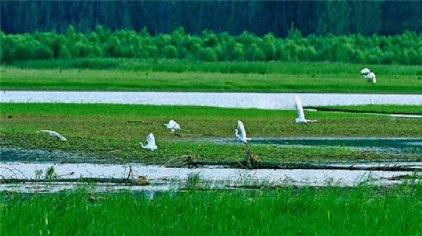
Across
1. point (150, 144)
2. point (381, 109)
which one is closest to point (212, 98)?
point (381, 109)

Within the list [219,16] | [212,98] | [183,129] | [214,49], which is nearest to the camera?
[183,129]

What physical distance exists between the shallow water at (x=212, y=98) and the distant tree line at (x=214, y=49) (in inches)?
793

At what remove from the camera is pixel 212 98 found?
38312mm

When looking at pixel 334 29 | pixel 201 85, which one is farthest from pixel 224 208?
pixel 334 29

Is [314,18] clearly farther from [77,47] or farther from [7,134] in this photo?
[7,134]

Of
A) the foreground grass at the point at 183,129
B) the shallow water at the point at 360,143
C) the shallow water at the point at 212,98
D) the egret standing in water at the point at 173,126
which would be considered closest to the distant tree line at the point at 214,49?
the shallow water at the point at 212,98

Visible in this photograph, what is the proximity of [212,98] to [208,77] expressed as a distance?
32.9 feet

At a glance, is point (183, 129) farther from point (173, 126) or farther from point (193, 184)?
point (193, 184)

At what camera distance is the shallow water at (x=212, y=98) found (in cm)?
3472

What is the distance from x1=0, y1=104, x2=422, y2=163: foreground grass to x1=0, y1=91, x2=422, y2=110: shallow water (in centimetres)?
356

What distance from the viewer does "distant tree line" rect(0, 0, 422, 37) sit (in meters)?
81.2

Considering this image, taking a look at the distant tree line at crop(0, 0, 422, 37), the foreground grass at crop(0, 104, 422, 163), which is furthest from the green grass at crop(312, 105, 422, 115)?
the distant tree line at crop(0, 0, 422, 37)

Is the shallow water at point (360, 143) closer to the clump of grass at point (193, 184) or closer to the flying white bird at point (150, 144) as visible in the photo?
the flying white bird at point (150, 144)

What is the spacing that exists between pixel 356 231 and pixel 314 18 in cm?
7303
